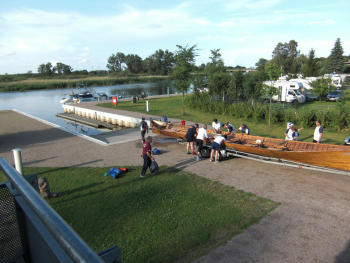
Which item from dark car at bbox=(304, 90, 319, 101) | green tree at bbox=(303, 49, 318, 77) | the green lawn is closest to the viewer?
the green lawn

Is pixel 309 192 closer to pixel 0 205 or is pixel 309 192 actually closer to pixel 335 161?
pixel 335 161

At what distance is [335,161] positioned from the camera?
8.81m

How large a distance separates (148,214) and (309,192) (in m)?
5.06

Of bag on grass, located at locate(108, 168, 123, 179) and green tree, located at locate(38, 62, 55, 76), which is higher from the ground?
green tree, located at locate(38, 62, 55, 76)

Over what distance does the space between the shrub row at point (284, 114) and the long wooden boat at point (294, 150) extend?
645 cm

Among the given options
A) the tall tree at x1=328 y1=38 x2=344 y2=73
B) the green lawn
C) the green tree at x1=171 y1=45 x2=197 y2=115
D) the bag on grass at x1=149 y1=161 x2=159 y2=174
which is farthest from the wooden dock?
the tall tree at x1=328 y1=38 x2=344 y2=73

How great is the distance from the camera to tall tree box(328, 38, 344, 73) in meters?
65.8

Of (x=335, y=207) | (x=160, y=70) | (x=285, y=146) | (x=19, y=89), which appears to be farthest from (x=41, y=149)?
(x=160, y=70)

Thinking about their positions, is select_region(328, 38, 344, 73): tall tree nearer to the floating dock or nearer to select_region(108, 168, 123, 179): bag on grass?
the floating dock

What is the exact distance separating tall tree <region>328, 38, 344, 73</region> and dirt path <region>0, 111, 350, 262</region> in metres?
69.0

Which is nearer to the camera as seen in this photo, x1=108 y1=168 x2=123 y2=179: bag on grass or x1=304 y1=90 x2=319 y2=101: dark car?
x1=108 y1=168 x2=123 y2=179: bag on grass

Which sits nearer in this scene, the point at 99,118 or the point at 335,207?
the point at 335,207

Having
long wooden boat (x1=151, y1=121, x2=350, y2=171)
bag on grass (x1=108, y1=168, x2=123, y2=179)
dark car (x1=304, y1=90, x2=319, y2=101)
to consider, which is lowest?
bag on grass (x1=108, y1=168, x2=123, y2=179)

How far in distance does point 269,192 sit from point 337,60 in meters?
72.8
